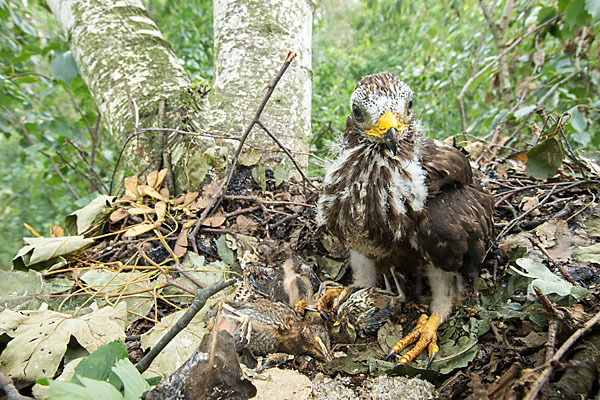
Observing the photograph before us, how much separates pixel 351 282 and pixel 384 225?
0.61m

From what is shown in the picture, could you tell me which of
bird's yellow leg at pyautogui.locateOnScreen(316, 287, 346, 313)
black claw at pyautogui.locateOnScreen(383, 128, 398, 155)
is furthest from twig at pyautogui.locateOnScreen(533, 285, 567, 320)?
bird's yellow leg at pyautogui.locateOnScreen(316, 287, 346, 313)

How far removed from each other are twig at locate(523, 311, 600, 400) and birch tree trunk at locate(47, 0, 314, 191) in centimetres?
195

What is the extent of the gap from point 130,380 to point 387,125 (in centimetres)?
135

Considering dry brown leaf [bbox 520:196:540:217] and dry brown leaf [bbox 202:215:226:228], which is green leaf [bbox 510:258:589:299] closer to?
dry brown leaf [bbox 520:196:540:217]

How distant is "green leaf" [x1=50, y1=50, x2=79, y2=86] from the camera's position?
285 centimetres

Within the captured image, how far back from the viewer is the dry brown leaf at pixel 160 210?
2.00 meters

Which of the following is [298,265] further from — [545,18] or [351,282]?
[545,18]

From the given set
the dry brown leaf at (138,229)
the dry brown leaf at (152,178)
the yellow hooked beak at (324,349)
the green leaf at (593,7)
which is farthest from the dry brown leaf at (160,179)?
the green leaf at (593,7)

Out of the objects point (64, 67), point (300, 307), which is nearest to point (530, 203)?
point (300, 307)

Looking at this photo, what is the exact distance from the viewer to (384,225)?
1.68 meters

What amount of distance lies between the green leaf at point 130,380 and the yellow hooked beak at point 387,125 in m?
1.31

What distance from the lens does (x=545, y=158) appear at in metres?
1.89

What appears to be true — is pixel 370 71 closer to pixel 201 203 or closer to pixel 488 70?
pixel 488 70

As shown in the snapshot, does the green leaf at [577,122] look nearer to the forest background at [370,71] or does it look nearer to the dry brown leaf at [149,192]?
the forest background at [370,71]
